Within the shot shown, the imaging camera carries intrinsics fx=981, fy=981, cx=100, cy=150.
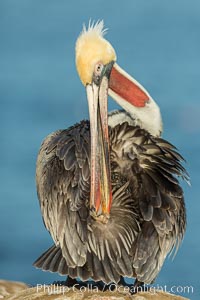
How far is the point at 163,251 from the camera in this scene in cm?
928

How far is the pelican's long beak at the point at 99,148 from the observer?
9.08 m

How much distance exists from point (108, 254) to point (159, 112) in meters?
2.52

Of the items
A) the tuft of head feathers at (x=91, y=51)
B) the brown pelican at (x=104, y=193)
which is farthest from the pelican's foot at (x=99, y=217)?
the tuft of head feathers at (x=91, y=51)

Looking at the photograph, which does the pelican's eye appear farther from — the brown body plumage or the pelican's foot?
the pelican's foot

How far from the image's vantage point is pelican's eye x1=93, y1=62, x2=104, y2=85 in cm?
982

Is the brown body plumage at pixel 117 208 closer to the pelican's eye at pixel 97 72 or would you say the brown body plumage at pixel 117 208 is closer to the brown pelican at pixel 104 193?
the brown pelican at pixel 104 193

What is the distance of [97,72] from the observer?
389 inches

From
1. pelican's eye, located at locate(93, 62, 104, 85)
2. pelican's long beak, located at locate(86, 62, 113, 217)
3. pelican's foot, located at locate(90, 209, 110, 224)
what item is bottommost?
pelican's foot, located at locate(90, 209, 110, 224)

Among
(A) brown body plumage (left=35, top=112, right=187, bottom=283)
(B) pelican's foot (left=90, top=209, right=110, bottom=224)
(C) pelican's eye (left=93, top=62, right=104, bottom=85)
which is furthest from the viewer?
(C) pelican's eye (left=93, top=62, right=104, bottom=85)

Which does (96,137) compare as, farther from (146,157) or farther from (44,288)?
(44,288)

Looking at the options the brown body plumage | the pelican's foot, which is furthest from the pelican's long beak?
the brown body plumage

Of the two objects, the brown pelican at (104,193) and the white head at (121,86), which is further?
A: the white head at (121,86)

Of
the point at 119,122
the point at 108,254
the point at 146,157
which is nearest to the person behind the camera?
the point at 108,254

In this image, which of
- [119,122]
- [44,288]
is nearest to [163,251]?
[44,288]
